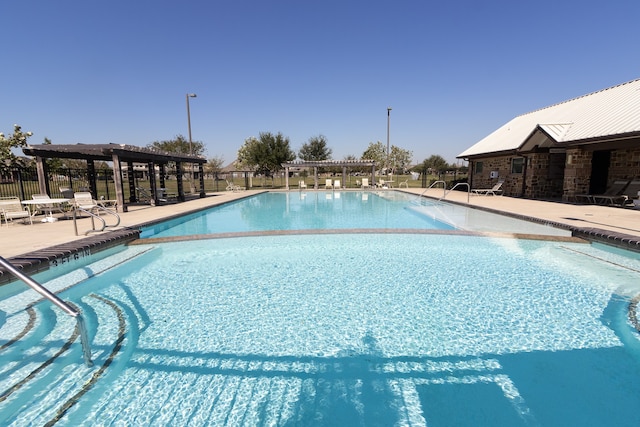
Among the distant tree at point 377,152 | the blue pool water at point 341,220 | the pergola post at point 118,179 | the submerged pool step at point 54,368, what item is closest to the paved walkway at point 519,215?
the blue pool water at point 341,220

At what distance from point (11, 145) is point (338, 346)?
27877 millimetres

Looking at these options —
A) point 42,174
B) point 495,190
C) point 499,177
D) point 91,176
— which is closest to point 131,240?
point 42,174

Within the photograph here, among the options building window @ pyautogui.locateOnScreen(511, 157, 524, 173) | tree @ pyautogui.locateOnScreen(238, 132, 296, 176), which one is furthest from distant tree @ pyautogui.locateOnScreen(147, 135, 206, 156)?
building window @ pyautogui.locateOnScreen(511, 157, 524, 173)

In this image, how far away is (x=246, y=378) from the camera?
3.04 m

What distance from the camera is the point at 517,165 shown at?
58.7 feet

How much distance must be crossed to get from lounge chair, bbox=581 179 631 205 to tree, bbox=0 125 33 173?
2778cm

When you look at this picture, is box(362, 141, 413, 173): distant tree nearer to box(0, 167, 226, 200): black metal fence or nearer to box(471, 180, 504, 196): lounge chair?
box(471, 180, 504, 196): lounge chair

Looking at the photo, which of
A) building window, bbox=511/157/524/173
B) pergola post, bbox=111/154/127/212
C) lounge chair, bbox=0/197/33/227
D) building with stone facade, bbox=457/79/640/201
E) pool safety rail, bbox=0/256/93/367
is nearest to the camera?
pool safety rail, bbox=0/256/93/367

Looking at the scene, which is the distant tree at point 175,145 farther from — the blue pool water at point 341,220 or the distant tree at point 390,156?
the distant tree at point 390,156

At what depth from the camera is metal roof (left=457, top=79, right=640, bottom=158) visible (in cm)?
1213

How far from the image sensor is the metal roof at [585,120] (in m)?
12.1

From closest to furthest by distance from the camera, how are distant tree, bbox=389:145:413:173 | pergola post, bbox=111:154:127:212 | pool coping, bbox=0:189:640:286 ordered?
pool coping, bbox=0:189:640:286 → pergola post, bbox=111:154:127:212 → distant tree, bbox=389:145:413:173

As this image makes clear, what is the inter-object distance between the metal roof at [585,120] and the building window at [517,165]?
850 mm

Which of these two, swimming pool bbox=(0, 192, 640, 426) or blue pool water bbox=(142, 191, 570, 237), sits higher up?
blue pool water bbox=(142, 191, 570, 237)
